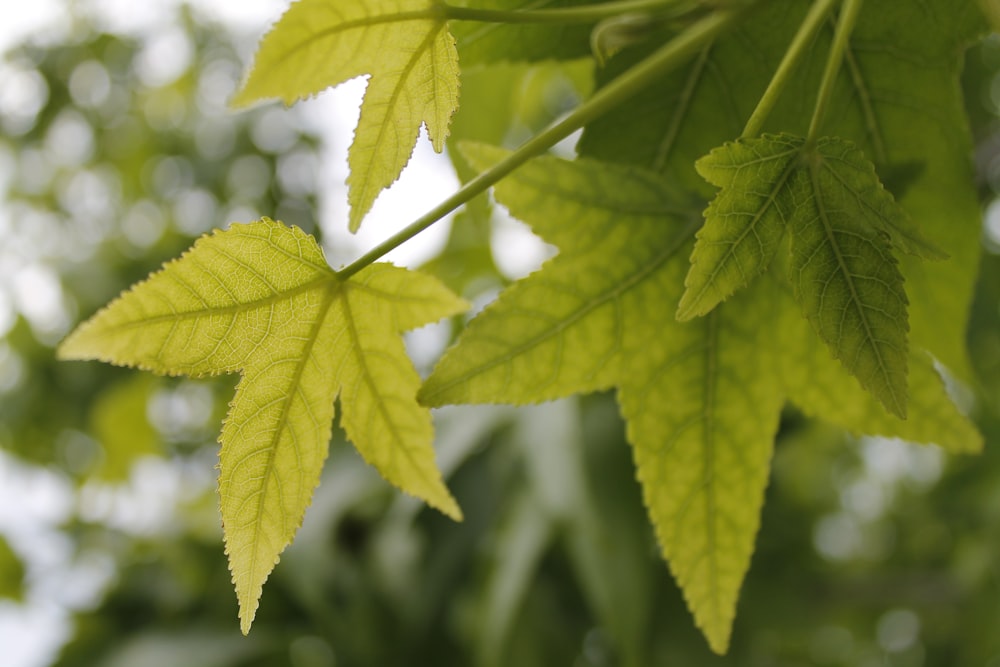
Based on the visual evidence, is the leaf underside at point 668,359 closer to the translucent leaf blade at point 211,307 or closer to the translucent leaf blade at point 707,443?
the translucent leaf blade at point 707,443

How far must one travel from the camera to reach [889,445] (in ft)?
6.80

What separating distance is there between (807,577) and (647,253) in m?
1.11

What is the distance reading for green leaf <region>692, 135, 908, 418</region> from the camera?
39 cm

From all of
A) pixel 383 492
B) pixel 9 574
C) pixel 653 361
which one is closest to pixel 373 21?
pixel 653 361

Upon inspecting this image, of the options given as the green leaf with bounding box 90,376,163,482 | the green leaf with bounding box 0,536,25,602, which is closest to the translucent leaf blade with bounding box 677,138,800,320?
the green leaf with bounding box 90,376,163,482

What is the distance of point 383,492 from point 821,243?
0.99 m

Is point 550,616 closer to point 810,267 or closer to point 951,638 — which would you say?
point 951,638

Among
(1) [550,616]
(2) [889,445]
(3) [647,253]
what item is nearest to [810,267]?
(3) [647,253]

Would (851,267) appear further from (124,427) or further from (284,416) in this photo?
(124,427)

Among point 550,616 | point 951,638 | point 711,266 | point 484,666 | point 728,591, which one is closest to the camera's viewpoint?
point 711,266

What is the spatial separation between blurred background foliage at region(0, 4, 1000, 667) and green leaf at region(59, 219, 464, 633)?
0.21 meters

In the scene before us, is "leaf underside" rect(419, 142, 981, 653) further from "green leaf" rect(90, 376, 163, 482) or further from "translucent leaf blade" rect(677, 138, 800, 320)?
"green leaf" rect(90, 376, 163, 482)

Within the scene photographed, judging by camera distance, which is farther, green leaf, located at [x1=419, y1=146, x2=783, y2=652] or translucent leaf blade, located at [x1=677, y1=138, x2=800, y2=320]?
green leaf, located at [x1=419, y1=146, x2=783, y2=652]

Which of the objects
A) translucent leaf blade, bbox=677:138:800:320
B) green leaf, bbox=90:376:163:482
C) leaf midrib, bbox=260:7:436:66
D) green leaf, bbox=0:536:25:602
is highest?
leaf midrib, bbox=260:7:436:66
